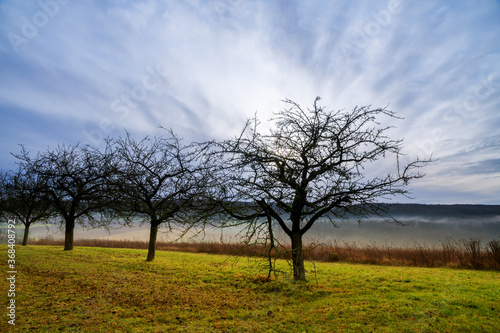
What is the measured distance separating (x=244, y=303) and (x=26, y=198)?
65.7 feet

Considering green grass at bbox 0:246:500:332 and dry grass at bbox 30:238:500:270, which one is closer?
green grass at bbox 0:246:500:332

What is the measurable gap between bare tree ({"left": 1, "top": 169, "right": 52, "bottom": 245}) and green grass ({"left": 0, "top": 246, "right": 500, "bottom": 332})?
30.9ft

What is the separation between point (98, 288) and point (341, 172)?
8000 mm

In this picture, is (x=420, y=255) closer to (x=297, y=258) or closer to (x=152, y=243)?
(x=297, y=258)

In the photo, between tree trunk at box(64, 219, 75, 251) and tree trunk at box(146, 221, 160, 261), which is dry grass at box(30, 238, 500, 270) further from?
tree trunk at box(64, 219, 75, 251)

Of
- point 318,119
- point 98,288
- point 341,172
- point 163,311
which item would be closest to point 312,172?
point 341,172

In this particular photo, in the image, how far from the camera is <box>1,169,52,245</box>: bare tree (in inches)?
707

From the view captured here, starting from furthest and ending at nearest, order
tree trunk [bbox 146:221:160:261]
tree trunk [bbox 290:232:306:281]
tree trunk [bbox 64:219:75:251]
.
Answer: tree trunk [bbox 64:219:75:251] < tree trunk [bbox 146:221:160:261] < tree trunk [bbox 290:232:306:281]

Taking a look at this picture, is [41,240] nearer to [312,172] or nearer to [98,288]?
[98,288]

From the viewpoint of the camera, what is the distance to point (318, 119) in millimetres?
8680

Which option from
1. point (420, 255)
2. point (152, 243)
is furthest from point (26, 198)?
point (420, 255)

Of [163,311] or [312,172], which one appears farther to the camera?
[312,172]

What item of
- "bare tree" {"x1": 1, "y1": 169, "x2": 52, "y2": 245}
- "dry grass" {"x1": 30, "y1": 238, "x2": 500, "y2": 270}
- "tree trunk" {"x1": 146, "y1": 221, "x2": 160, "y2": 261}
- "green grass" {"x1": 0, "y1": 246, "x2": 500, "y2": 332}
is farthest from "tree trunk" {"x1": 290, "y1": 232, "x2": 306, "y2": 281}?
"bare tree" {"x1": 1, "y1": 169, "x2": 52, "y2": 245}

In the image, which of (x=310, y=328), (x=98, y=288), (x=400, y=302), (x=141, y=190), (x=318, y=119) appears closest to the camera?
(x=310, y=328)
